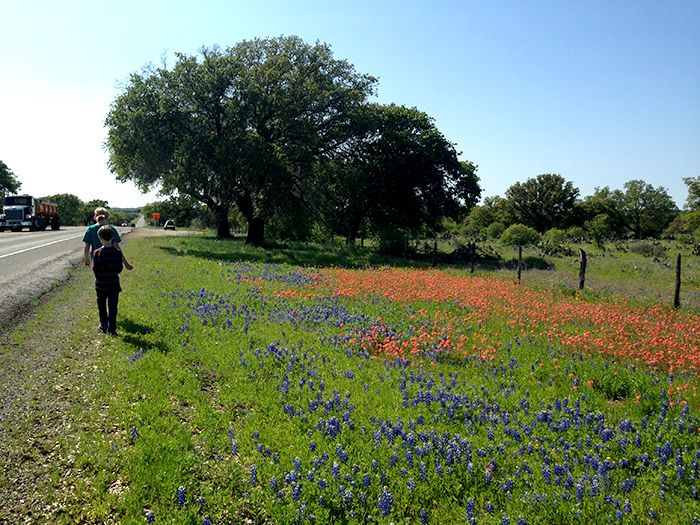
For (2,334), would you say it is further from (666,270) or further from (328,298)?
(666,270)

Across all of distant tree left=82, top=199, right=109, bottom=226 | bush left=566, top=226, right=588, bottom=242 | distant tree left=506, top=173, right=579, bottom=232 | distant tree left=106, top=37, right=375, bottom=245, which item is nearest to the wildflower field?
distant tree left=106, top=37, right=375, bottom=245

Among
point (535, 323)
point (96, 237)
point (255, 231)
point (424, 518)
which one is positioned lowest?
point (424, 518)

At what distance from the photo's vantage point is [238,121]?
3000 centimetres

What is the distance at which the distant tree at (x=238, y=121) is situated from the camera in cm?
2950

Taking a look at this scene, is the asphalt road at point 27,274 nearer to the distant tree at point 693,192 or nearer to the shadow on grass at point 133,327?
the shadow on grass at point 133,327

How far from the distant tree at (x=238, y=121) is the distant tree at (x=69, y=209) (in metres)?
123

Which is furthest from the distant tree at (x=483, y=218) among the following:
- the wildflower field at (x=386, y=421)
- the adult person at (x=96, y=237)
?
the adult person at (x=96, y=237)

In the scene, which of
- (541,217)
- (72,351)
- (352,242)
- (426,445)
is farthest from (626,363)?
(541,217)

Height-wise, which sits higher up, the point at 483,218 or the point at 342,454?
the point at 483,218

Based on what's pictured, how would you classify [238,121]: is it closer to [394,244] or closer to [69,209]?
[394,244]

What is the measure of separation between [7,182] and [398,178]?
10373 centimetres

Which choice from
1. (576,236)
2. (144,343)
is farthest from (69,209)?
(144,343)

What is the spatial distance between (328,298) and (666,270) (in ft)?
65.9

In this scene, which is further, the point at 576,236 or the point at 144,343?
the point at 576,236
